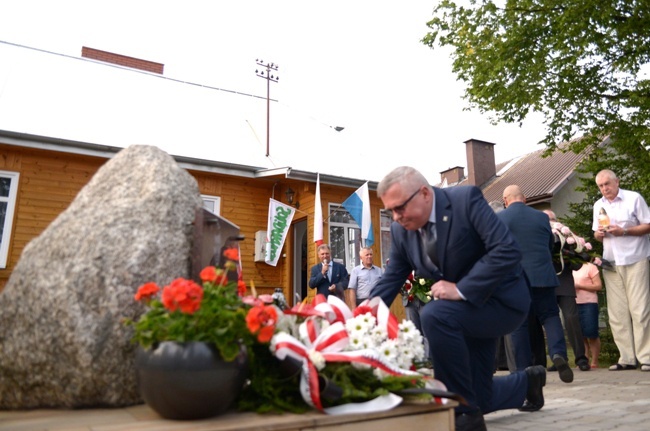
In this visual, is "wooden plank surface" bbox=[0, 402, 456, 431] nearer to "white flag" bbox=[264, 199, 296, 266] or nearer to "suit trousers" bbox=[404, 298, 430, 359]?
"suit trousers" bbox=[404, 298, 430, 359]

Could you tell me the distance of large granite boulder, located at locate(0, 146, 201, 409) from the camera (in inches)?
115

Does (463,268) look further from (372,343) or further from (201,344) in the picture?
(201,344)

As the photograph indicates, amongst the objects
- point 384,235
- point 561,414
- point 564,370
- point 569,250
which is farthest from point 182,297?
point 384,235

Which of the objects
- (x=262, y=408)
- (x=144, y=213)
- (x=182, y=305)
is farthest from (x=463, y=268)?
(x=144, y=213)

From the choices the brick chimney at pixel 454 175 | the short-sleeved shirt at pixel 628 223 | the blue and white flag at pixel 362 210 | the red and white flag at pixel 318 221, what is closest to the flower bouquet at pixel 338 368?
the short-sleeved shirt at pixel 628 223

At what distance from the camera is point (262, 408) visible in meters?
2.58

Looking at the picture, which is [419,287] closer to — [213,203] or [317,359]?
[317,359]

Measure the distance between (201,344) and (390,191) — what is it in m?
1.42

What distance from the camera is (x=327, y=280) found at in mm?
9688

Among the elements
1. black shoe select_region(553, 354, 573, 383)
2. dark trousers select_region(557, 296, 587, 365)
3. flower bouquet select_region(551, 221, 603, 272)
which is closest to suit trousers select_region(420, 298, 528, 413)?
black shoe select_region(553, 354, 573, 383)

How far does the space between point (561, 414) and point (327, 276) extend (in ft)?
19.3

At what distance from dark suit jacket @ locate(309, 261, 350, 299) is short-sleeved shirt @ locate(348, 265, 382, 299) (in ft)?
1.31

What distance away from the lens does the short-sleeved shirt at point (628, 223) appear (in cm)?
666

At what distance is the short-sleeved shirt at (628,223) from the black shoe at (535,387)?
3417mm
